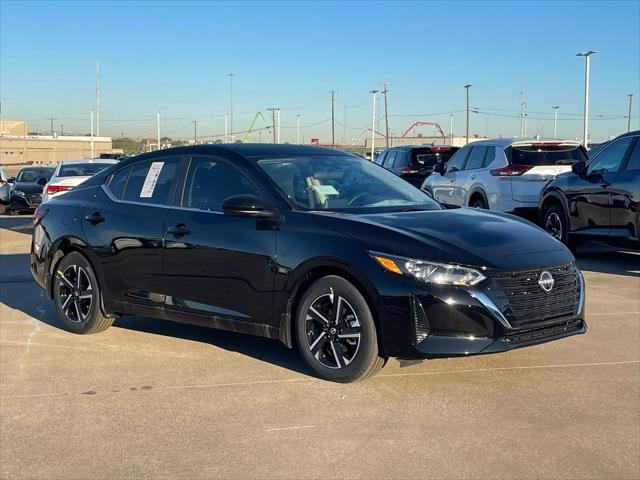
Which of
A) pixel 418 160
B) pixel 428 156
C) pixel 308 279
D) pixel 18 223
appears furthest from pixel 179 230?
pixel 18 223

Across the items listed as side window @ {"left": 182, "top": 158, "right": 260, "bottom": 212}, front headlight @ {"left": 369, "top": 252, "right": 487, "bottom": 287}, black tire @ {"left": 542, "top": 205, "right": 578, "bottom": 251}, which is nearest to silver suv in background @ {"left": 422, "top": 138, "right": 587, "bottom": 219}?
black tire @ {"left": 542, "top": 205, "right": 578, "bottom": 251}

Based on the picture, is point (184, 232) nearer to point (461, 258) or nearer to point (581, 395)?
point (461, 258)

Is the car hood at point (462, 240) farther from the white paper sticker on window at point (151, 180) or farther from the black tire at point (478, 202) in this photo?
the black tire at point (478, 202)

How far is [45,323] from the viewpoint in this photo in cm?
693

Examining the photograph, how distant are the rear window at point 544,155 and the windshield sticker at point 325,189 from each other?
24.5 ft

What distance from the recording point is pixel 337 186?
5.69 m

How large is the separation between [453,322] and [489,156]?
9.13 metres

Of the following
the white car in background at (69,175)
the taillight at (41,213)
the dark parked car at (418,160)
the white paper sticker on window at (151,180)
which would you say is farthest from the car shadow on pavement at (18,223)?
the white paper sticker on window at (151,180)

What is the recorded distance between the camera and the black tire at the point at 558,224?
1070 centimetres

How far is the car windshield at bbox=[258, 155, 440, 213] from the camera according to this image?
17.9 ft

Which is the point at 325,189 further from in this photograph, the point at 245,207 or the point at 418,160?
the point at 418,160

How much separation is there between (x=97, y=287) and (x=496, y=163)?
833 centimetres

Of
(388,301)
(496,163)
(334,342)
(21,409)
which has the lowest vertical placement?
(21,409)

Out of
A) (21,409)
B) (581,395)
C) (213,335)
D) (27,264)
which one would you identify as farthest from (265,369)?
(27,264)
